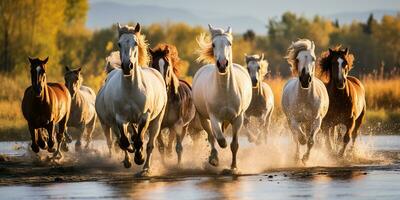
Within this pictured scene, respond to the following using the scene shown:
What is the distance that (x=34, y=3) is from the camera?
57.2 m

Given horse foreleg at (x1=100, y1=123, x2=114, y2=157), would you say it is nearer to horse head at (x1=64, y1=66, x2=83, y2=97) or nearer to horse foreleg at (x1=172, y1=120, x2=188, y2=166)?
horse head at (x1=64, y1=66, x2=83, y2=97)

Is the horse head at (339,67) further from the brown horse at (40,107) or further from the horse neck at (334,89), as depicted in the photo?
the brown horse at (40,107)

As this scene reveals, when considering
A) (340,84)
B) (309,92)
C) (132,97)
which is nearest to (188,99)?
(309,92)

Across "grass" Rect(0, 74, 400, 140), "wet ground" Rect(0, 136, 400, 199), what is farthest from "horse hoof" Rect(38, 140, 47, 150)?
"grass" Rect(0, 74, 400, 140)

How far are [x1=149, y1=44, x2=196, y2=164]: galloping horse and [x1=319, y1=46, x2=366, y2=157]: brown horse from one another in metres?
2.54

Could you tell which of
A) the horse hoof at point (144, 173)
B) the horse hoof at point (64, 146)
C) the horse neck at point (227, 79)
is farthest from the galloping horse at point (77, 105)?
the horse neck at point (227, 79)

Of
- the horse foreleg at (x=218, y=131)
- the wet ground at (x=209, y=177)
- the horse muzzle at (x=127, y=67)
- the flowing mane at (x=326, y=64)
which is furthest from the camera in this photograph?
the flowing mane at (x=326, y=64)

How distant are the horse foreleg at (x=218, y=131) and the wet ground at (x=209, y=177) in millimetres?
535

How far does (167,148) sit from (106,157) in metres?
1.33

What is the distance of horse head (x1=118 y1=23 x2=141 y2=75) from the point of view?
19.7 m

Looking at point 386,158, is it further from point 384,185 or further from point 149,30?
point 149,30

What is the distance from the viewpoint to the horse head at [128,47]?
1970 centimetres

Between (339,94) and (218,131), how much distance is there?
13.1 feet

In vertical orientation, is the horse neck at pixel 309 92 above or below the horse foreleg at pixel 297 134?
above
